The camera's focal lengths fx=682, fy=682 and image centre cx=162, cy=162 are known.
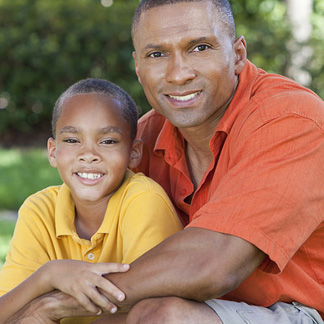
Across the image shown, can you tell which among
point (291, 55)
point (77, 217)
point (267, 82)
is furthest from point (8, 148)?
point (267, 82)

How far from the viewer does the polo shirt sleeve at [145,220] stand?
3.06 m

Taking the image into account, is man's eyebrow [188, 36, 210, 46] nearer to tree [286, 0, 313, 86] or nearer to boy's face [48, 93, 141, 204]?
boy's face [48, 93, 141, 204]

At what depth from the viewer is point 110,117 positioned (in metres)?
3.38

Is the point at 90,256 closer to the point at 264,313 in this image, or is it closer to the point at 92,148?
the point at 92,148

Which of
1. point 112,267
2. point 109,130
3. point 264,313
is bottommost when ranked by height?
point 264,313

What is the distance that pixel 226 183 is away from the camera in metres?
2.72

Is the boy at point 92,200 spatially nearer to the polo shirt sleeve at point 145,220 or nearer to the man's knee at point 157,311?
the polo shirt sleeve at point 145,220

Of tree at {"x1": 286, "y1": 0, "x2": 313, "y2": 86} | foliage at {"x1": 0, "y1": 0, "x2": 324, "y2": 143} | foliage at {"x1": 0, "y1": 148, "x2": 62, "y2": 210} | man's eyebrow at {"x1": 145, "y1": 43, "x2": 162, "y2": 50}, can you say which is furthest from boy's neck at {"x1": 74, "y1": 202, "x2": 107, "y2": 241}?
tree at {"x1": 286, "y1": 0, "x2": 313, "y2": 86}

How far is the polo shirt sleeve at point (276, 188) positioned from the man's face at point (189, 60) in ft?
1.38

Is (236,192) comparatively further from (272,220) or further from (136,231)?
(136,231)

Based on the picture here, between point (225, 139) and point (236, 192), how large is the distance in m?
0.53

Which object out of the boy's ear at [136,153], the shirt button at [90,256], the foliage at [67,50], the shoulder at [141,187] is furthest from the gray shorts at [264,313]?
the foliage at [67,50]

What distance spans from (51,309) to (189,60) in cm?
126

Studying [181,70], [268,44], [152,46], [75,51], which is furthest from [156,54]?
[75,51]
